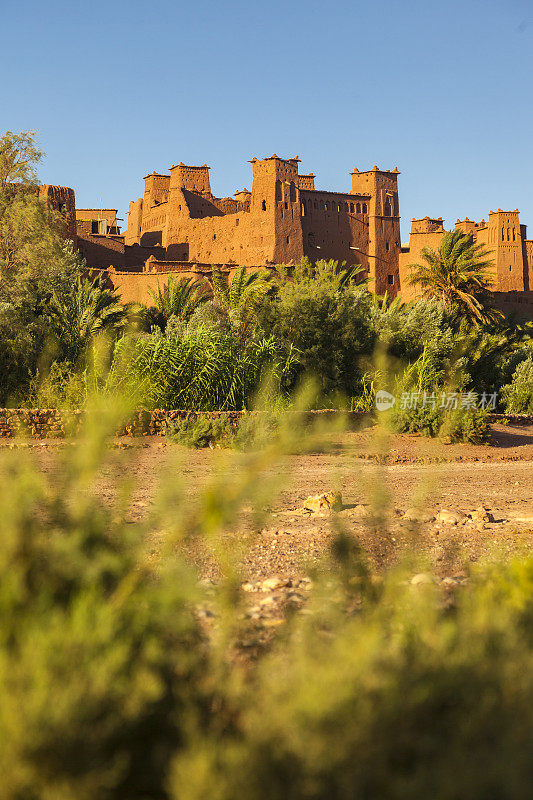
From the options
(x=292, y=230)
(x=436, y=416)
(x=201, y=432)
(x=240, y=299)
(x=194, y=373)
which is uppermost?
(x=292, y=230)

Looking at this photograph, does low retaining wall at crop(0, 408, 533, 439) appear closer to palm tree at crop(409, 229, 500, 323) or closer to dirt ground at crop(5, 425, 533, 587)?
dirt ground at crop(5, 425, 533, 587)

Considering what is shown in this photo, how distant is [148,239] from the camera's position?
5266 centimetres

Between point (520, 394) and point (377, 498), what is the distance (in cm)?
1882

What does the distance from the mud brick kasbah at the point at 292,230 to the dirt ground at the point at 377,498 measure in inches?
1242

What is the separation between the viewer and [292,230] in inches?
1822

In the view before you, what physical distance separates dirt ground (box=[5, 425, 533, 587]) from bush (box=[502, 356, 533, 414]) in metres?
7.03

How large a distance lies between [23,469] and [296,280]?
19438 millimetres

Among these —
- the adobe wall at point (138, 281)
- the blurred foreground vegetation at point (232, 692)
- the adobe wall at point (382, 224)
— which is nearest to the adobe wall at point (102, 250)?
the adobe wall at point (138, 281)

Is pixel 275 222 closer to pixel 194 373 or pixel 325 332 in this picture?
pixel 325 332

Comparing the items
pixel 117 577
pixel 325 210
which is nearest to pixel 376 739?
pixel 117 577

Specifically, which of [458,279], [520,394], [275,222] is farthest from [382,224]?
[520,394]

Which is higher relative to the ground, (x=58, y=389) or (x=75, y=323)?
(x=75, y=323)

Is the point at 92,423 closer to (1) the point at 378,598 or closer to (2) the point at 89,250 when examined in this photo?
(1) the point at 378,598

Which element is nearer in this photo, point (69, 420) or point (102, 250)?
point (69, 420)
